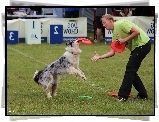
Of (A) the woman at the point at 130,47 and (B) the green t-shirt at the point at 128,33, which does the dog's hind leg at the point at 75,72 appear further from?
(B) the green t-shirt at the point at 128,33

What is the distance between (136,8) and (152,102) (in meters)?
0.99

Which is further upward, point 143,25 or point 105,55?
point 143,25

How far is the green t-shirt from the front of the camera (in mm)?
7812

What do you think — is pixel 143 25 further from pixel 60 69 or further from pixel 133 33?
pixel 60 69

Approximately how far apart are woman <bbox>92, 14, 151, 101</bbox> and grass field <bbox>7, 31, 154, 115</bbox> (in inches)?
2.4

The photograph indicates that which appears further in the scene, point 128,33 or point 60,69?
point 60,69

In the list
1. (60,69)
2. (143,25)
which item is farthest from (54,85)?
(143,25)

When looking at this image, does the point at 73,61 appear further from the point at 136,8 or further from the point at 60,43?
the point at 136,8

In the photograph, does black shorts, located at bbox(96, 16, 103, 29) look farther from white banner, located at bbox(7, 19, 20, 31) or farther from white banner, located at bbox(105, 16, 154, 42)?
white banner, located at bbox(7, 19, 20, 31)

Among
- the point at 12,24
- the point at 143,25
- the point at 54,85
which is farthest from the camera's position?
the point at 54,85

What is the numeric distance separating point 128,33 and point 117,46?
18 centimetres

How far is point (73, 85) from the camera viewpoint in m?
8.04

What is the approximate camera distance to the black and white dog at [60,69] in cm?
786

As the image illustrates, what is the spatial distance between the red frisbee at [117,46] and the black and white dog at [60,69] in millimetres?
347
